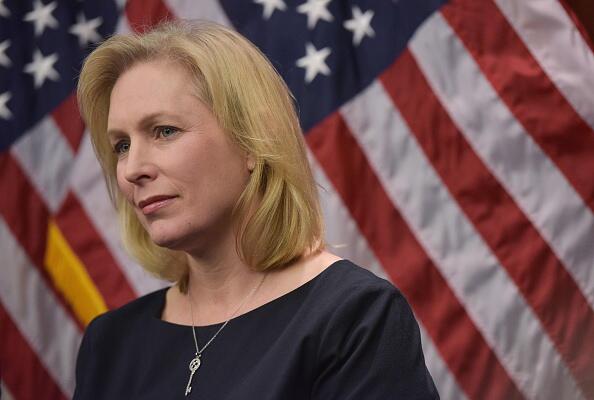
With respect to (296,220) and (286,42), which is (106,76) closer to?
(296,220)

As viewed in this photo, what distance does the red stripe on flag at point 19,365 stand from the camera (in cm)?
247

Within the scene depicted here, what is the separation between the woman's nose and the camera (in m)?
1.41

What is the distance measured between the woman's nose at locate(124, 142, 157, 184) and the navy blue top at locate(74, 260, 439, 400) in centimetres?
27

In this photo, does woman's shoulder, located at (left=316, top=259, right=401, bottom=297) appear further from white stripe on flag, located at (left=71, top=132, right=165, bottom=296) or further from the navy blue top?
white stripe on flag, located at (left=71, top=132, right=165, bottom=296)

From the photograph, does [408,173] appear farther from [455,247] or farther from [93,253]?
[93,253]

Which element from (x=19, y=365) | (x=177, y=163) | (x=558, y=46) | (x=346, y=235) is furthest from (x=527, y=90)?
(x=19, y=365)

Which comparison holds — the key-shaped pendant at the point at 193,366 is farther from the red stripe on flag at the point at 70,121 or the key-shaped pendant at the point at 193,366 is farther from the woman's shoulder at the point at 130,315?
the red stripe on flag at the point at 70,121

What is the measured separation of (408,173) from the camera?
2348 mm

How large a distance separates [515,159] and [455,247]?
26 cm

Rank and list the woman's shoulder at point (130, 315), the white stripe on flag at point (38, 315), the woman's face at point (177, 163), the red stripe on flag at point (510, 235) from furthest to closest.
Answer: the white stripe on flag at point (38, 315) < the red stripe on flag at point (510, 235) < the woman's shoulder at point (130, 315) < the woman's face at point (177, 163)

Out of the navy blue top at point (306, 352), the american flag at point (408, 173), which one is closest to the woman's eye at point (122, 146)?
the navy blue top at point (306, 352)

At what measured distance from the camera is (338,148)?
7.79ft

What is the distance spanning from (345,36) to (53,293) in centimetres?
102

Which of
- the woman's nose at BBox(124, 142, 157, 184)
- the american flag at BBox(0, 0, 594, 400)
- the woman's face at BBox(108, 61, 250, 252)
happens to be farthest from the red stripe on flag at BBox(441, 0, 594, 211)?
the woman's nose at BBox(124, 142, 157, 184)
